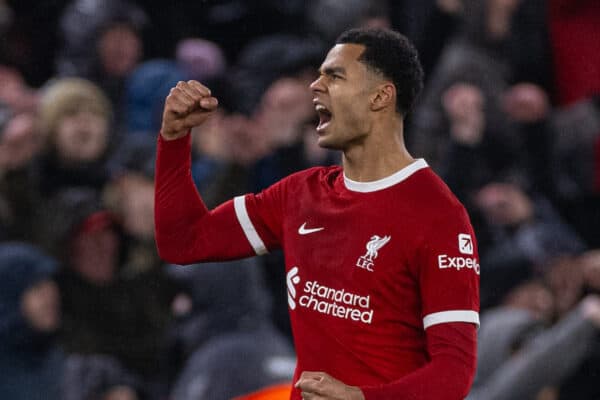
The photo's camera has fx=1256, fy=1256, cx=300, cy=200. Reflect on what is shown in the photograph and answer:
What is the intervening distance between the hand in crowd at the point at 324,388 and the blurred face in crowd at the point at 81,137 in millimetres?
3223

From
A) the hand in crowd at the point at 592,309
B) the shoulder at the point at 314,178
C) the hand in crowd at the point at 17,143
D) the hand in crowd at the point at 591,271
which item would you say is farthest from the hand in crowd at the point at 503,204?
the shoulder at the point at 314,178

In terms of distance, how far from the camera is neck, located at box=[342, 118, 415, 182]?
3.15m

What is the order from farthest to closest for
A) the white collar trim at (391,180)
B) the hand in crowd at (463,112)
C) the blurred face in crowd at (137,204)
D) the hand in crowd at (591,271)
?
the hand in crowd at (463,112)
the hand in crowd at (591,271)
the blurred face in crowd at (137,204)
the white collar trim at (391,180)

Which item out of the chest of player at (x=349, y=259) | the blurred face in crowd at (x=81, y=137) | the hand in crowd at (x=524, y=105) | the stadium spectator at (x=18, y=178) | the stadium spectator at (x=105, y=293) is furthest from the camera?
the hand in crowd at (x=524, y=105)

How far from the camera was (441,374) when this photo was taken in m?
2.87

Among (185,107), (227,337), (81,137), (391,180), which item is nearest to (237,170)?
(81,137)

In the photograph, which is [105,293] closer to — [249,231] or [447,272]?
[249,231]

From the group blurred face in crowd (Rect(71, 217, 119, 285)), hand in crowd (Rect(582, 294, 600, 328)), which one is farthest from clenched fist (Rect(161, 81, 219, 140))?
hand in crowd (Rect(582, 294, 600, 328))

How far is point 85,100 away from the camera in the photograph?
5914 mm

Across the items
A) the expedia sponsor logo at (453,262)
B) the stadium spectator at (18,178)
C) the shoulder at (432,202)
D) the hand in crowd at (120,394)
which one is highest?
the shoulder at (432,202)

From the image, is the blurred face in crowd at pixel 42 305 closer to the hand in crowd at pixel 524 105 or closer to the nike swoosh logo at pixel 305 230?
the nike swoosh logo at pixel 305 230

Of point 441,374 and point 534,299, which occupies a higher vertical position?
point 441,374

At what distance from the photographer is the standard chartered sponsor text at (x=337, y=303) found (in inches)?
119

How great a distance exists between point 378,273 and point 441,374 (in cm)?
30
